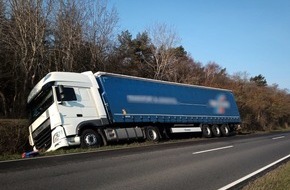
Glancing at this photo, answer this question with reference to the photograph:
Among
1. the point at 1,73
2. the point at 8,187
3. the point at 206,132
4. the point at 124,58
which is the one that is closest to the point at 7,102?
the point at 1,73

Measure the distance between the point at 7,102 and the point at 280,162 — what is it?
18.2 meters

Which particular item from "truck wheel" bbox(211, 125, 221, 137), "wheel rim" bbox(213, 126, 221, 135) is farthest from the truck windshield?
"wheel rim" bbox(213, 126, 221, 135)

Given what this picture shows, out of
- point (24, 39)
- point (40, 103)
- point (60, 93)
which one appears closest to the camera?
point (60, 93)

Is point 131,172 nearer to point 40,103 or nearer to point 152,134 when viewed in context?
point 40,103

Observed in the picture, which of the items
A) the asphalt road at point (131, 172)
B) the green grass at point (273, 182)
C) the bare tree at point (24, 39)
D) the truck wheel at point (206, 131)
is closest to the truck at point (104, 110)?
the truck wheel at point (206, 131)

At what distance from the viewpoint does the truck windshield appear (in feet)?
59.7

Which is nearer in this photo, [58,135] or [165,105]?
[58,135]

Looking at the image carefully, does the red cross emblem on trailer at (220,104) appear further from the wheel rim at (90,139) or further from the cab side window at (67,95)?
the cab side window at (67,95)

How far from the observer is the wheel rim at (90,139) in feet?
60.5

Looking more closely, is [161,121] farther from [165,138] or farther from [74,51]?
[74,51]

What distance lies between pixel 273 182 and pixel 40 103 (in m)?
11.4

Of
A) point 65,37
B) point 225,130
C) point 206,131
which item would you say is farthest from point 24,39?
point 225,130

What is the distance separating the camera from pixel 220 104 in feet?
107

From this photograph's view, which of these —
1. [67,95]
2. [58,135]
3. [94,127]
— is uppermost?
[67,95]
